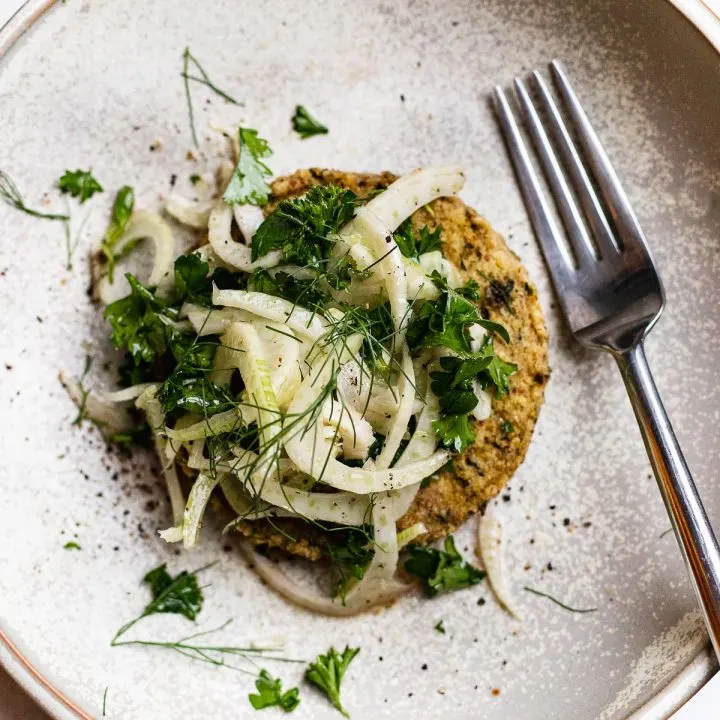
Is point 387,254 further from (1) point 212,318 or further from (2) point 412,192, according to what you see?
(1) point 212,318

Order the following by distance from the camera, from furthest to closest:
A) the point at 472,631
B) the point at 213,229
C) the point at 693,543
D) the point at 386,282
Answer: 1. the point at 472,631
2. the point at 213,229
3. the point at 693,543
4. the point at 386,282

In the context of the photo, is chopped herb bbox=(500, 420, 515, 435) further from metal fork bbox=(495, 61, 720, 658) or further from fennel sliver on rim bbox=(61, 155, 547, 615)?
metal fork bbox=(495, 61, 720, 658)

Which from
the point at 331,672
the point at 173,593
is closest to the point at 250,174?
the point at 173,593

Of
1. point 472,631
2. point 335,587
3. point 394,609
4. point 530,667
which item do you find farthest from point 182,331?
point 530,667

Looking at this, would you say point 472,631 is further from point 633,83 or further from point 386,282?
point 633,83

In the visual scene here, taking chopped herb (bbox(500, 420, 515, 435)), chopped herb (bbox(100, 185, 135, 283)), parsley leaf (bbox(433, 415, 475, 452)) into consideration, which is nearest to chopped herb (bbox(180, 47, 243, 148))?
chopped herb (bbox(100, 185, 135, 283))

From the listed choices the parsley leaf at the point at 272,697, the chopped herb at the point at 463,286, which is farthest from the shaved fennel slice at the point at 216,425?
the parsley leaf at the point at 272,697

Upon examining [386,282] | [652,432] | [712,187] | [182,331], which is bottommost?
[652,432]
